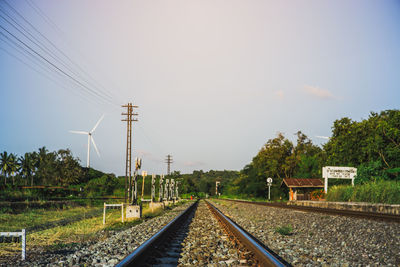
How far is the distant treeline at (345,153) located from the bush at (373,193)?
2027mm

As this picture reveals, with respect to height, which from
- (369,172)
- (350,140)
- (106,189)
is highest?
(350,140)

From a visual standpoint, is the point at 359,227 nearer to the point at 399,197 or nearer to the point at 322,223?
the point at 322,223

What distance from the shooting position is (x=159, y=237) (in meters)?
7.81

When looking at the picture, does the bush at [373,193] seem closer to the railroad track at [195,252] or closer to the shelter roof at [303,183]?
the railroad track at [195,252]

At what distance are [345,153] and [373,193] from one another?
66.9 feet

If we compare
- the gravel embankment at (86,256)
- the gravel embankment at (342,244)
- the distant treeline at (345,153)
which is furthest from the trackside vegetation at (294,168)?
the gravel embankment at (86,256)

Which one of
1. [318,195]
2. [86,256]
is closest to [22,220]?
[86,256]

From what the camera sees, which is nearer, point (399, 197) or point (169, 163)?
point (399, 197)

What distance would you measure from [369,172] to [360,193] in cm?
1110

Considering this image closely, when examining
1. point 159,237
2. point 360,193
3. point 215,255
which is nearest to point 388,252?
point 215,255

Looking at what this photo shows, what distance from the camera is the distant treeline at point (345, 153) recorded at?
32125 mm

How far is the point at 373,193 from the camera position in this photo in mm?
19406

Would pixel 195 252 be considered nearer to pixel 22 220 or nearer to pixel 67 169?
pixel 22 220

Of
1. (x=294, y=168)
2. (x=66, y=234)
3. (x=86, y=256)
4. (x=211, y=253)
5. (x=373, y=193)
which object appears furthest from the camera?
(x=294, y=168)
